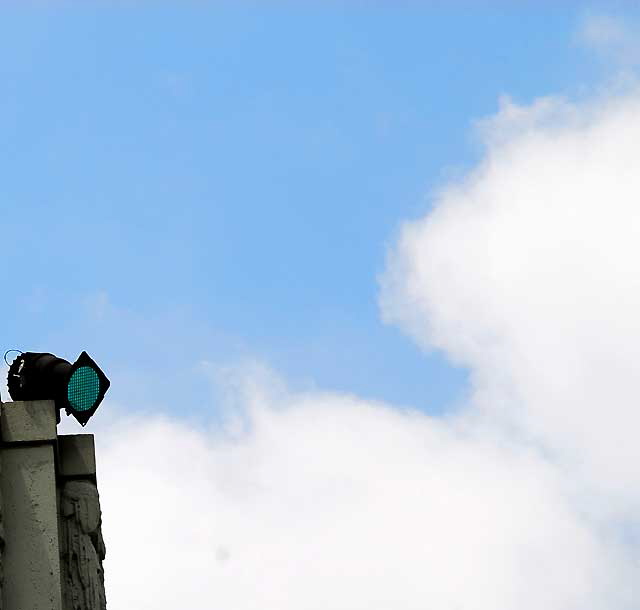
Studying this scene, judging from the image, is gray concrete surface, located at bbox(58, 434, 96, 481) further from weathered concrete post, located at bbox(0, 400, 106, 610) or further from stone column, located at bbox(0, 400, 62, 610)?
stone column, located at bbox(0, 400, 62, 610)

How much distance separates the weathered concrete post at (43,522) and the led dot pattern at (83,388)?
0.20m

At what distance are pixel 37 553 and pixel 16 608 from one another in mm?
513

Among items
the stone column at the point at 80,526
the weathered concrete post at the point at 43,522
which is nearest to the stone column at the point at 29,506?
the weathered concrete post at the point at 43,522

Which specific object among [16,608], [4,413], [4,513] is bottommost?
[16,608]

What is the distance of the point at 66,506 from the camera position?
1373cm

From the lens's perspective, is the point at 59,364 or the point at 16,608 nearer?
the point at 16,608

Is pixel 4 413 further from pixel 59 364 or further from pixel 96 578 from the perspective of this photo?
pixel 96 578

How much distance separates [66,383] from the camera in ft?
44.9

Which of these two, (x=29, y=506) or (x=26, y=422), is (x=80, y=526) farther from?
(x=26, y=422)

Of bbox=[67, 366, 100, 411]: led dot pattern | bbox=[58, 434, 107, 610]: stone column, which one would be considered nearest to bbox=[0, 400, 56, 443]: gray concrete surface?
bbox=[67, 366, 100, 411]: led dot pattern

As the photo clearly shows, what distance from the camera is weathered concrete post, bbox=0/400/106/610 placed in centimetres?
1312

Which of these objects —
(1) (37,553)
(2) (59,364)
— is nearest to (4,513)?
(1) (37,553)

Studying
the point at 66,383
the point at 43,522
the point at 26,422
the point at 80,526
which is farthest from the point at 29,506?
the point at 66,383

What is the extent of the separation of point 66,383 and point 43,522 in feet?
4.14
